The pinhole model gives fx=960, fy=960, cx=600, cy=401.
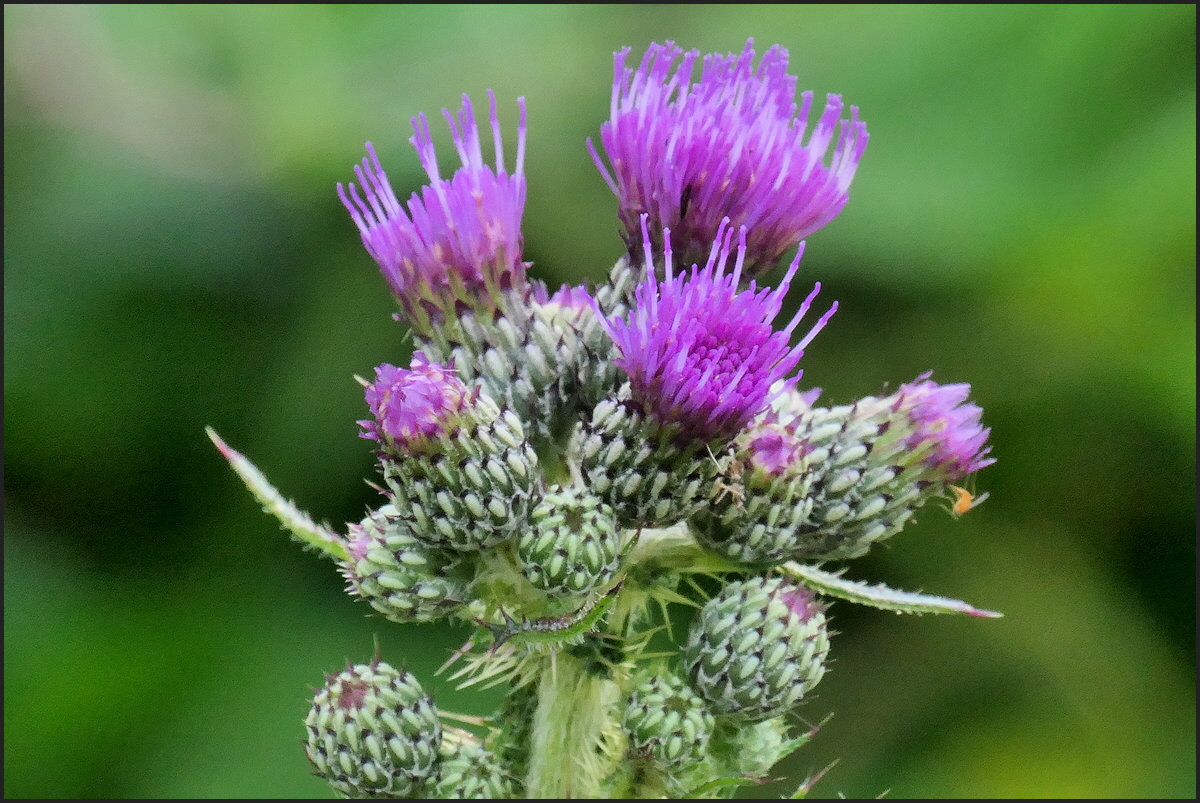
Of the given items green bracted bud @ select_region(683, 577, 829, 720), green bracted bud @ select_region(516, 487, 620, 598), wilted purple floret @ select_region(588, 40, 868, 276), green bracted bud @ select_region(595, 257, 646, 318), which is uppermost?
wilted purple floret @ select_region(588, 40, 868, 276)

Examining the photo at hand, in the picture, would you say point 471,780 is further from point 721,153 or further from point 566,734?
point 721,153

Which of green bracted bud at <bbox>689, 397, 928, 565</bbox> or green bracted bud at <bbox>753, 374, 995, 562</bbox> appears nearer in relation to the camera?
green bracted bud at <bbox>689, 397, 928, 565</bbox>

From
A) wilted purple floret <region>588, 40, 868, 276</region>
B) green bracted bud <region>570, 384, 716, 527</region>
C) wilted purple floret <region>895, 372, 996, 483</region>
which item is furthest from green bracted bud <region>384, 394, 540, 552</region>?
wilted purple floret <region>895, 372, 996, 483</region>

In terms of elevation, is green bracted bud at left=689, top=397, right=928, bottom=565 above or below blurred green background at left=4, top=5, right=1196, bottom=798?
below

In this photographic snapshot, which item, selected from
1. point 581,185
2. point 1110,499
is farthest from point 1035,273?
point 581,185

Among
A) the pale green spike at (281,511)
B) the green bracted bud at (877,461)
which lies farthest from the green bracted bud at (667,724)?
the pale green spike at (281,511)

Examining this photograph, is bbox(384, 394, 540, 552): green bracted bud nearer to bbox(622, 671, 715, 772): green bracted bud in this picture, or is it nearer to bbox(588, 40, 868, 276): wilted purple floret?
bbox(622, 671, 715, 772): green bracted bud

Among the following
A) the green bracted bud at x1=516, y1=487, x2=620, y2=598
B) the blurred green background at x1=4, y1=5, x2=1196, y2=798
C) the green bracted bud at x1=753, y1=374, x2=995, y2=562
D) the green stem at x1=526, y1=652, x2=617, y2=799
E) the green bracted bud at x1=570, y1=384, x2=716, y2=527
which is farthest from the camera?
the blurred green background at x1=4, y1=5, x2=1196, y2=798

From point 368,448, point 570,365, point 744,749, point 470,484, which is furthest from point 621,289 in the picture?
point 368,448
